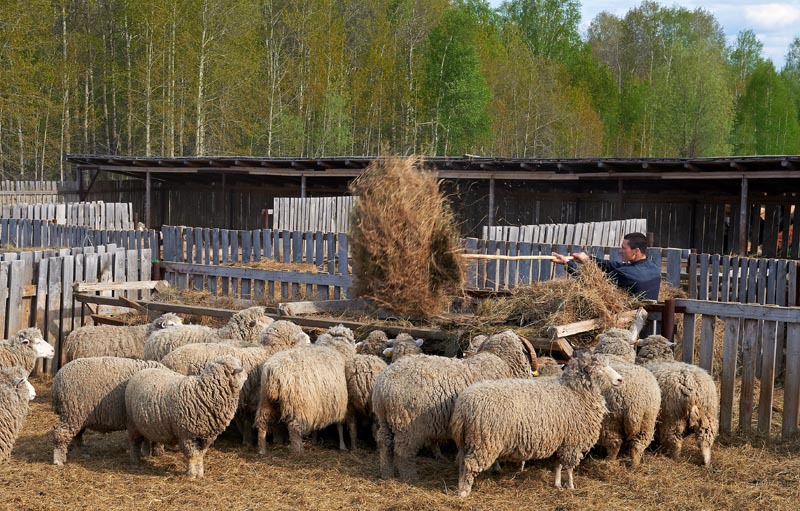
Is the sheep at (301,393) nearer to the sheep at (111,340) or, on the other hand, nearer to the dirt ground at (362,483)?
the dirt ground at (362,483)

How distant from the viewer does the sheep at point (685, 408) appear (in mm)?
6848

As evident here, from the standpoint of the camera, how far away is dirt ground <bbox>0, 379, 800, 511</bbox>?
589 cm

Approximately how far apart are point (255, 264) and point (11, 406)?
6145 mm

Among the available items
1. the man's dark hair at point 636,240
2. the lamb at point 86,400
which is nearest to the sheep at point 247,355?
the lamb at point 86,400

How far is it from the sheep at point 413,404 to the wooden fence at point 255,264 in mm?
4931

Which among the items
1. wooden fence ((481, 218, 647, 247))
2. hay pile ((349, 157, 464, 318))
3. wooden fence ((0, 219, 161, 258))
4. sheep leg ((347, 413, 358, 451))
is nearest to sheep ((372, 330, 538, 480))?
sheep leg ((347, 413, 358, 451))

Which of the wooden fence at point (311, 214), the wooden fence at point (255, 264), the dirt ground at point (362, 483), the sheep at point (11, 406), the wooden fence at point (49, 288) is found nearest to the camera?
the dirt ground at point (362, 483)

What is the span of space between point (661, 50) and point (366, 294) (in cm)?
6148

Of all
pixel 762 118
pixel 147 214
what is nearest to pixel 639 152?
pixel 762 118

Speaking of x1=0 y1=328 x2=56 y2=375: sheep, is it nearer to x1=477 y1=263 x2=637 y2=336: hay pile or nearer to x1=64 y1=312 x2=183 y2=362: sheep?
x1=64 y1=312 x2=183 y2=362: sheep

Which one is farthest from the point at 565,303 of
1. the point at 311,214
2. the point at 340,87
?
the point at 340,87

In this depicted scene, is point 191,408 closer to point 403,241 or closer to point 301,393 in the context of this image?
point 301,393

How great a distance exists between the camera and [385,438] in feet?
21.3

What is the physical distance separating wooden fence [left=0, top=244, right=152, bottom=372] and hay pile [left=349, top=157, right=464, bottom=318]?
4.03 m
